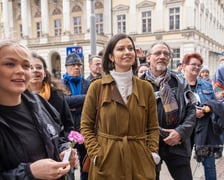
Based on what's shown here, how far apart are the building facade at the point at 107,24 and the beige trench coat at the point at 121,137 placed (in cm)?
2625

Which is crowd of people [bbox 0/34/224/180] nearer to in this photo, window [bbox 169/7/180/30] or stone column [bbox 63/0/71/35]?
window [bbox 169/7/180/30]

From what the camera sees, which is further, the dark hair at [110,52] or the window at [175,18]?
the window at [175,18]

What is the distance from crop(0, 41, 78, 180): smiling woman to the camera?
5.80 feet

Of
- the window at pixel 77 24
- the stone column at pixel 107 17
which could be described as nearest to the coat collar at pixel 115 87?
the stone column at pixel 107 17

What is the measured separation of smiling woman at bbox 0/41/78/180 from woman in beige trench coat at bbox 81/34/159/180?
654 mm

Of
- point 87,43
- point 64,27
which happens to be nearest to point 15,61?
point 87,43

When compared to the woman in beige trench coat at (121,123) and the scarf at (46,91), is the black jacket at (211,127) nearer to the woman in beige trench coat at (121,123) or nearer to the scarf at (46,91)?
the woman in beige trench coat at (121,123)

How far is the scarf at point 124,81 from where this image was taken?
269cm

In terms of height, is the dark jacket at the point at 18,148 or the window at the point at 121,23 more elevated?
the window at the point at 121,23

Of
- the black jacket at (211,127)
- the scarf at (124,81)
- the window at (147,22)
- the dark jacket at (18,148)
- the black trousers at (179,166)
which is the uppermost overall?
the window at (147,22)

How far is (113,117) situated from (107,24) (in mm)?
34674

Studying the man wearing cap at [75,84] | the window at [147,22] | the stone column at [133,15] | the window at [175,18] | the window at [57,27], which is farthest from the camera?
the window at [57,27]

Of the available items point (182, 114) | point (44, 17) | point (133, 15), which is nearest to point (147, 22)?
point (133, 15)

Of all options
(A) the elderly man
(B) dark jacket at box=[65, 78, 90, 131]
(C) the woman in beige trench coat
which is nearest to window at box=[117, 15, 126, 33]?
(B) dark jacket at box=[65, 78, 90, 131]
